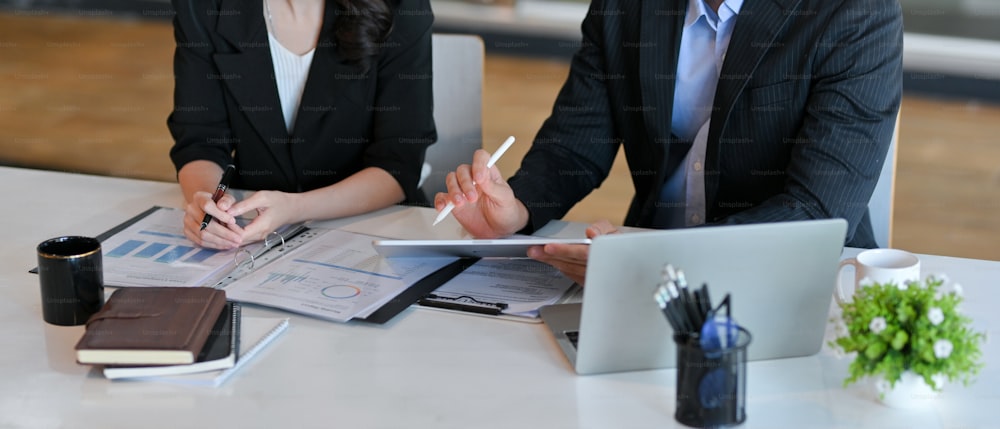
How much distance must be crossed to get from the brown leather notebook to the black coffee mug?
0.17 ft

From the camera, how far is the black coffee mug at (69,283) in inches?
56.5

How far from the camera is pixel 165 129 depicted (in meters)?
4.82

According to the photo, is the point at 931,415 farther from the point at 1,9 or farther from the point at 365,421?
the point at 1,9

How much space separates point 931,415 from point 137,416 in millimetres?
913

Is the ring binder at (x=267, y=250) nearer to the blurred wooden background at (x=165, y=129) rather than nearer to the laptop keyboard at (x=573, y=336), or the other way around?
the laptop keyboard at (x=573, y=336)

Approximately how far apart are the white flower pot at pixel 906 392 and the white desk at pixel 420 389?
13 millimetres

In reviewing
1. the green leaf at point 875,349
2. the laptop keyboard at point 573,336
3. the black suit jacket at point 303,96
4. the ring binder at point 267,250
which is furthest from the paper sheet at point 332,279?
the green leaf at point 875,349

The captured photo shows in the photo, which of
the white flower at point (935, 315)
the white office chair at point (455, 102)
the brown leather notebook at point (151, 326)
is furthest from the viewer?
the white office chair at point (455, 102)

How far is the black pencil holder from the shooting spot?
117cm

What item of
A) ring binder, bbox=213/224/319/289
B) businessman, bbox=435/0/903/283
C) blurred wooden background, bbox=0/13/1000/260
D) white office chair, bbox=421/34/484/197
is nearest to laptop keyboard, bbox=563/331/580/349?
businessman, bbox=435/0/903/283

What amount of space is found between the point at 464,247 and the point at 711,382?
1.70ft

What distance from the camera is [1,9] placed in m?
7.05

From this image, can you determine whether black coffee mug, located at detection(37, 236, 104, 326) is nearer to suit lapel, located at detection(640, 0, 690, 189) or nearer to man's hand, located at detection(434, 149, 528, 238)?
man's hand, located at detection(434, 149, 528, 238)

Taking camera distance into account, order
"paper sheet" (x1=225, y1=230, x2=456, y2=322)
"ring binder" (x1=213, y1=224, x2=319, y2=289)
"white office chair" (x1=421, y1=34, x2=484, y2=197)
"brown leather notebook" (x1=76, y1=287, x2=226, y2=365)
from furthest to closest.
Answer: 1. "white office chair" (x1=421, y1=34, x2=484, y2=197)
2. "ring binder" (x1=213, y1=224, x2=319, y2=289)
3. "paper sheet" (x1=225, y1=230, x2=456, y2=322)
4. "brown leather notebook" (x1=76, y1=287, x2=226, y2=365)
